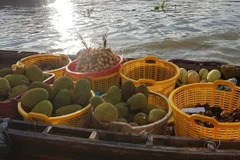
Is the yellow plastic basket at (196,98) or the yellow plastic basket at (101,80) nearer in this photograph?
the yellow plastic basket at (196,98)

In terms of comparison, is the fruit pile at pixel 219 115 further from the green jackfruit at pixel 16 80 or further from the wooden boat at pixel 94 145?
the green jackfruit at pixel 16 80

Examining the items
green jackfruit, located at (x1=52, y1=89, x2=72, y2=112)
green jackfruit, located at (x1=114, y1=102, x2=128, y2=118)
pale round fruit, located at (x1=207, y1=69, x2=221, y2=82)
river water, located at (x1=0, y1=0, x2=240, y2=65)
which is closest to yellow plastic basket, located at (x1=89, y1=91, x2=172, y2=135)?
green jackfruit, located at (x1=114, y1=102, x2=128, y2=118)

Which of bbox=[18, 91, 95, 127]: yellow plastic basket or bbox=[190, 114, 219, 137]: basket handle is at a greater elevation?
bbox=[190, 114, 219, 137]: basket handle

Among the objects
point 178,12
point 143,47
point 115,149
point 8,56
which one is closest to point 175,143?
point 115,149

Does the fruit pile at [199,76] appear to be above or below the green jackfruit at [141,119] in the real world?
below

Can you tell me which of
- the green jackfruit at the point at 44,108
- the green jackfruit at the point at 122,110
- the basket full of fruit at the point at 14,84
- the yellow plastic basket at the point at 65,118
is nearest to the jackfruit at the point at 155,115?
the green jackfruit at the point at 122,110

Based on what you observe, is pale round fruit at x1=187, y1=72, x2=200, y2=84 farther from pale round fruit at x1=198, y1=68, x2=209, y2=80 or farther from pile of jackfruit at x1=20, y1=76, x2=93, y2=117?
pile of jackfruit at x1=20, y1=76, x2=93, y2=117

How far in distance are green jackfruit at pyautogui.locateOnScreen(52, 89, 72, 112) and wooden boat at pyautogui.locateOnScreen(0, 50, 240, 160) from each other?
0.31 metres

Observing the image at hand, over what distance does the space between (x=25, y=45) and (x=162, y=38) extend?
4836 millimetres

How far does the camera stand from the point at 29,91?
274 centimetres

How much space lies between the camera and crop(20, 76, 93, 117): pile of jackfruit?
2672 millimetres

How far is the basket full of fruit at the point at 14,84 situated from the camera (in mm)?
2814

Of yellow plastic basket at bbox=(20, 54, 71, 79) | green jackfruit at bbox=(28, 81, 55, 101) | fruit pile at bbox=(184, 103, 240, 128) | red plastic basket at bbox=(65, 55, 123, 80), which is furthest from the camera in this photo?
yellow plastic basket at bbox=(20, 54, 71, 79)

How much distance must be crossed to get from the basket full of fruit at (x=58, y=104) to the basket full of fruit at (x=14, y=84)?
0.37ft
